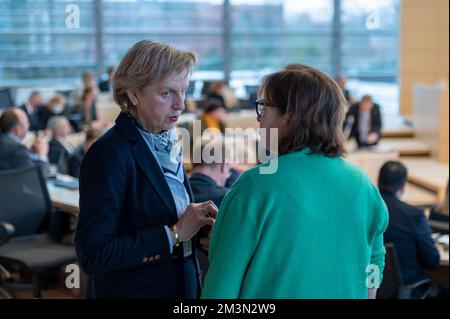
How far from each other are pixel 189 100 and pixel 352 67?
3.87m

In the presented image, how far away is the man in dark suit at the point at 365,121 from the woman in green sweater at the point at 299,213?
8.27 meters

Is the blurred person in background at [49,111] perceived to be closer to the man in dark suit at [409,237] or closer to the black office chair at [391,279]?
the man in dark suit at [409,237]

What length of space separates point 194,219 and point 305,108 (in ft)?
1.48

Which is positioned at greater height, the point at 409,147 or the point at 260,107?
the point at 260,107

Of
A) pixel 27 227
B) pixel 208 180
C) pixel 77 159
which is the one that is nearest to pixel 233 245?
pixel 208 180

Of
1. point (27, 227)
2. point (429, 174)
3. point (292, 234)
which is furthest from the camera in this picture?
point (429, 174)

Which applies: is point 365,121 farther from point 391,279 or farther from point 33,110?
point 391,279

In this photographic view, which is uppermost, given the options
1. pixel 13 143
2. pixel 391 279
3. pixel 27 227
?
pixel 13 143

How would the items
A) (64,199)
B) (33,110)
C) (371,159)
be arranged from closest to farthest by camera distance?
(64,199)
(371,159)
(33,110)

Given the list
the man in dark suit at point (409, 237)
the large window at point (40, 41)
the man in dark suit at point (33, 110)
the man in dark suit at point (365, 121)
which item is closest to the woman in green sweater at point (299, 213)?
the man in dark suit at point (409, 237)

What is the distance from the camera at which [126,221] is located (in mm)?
1896

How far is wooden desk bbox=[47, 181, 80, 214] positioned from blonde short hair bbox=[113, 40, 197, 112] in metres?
2.86

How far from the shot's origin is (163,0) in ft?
45.9
